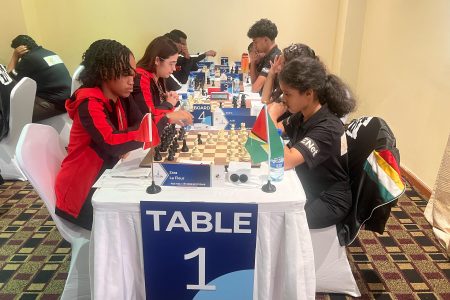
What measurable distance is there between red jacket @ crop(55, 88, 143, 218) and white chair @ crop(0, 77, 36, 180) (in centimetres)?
166

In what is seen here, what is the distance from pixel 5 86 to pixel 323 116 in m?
2.88

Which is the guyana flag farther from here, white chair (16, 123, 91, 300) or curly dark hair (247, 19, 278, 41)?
curly dark hair (247, 19, 278, 41)

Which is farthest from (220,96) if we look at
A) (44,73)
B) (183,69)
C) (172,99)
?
(44,73)

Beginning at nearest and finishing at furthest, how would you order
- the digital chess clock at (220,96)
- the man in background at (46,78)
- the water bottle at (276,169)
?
the water bottle at (276,169) → the digital chess clock at (220,96) → the man in background at (46,78)

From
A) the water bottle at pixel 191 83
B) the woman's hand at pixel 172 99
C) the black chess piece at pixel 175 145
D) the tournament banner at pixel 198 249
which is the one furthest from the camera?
the water bottle at pixel 191 83

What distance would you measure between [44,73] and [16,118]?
807 mm

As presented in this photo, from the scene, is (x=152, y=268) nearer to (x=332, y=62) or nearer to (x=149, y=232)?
(x=149, y=232)

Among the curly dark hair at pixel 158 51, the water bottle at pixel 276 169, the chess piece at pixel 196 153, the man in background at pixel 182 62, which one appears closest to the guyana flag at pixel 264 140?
the water bottle at pixel 276 169

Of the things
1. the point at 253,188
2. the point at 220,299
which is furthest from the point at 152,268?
the point at 253,188

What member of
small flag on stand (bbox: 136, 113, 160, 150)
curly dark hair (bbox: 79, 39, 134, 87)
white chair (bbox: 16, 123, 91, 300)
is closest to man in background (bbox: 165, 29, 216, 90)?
curly dark hair (bbox: 79, 39, 134, 87)

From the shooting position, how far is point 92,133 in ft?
5.78

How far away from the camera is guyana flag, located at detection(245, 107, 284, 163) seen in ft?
5.02

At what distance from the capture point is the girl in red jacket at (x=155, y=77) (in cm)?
258

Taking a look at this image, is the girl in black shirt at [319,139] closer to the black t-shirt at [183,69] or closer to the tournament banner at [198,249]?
the tournament banner at [198,249]
